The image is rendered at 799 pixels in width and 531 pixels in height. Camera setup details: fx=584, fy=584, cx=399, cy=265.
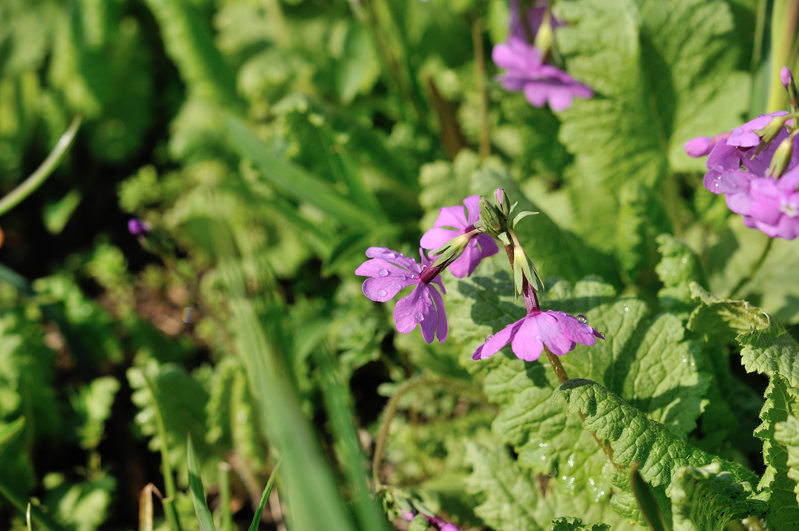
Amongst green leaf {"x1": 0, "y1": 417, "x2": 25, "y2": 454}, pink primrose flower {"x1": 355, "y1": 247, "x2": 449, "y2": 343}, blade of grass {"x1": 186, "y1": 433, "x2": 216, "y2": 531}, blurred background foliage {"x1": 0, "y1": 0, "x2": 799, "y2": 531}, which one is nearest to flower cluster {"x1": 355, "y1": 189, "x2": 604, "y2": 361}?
pink primrose flower {"x1": 355, "y1": 247, "x2": 449, "y2": 343}

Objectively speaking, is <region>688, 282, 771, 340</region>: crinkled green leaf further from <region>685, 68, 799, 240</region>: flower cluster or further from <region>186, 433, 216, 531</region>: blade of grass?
<region>186, 433, 216, 531</region>: blade of grass

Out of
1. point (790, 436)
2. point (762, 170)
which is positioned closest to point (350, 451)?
point (790, 436)

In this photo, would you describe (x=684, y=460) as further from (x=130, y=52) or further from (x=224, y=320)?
(x=130, y=52)

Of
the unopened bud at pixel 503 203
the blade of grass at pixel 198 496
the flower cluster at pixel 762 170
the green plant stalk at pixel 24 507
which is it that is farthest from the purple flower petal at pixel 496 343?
the green plant stalk at pixel 24 507

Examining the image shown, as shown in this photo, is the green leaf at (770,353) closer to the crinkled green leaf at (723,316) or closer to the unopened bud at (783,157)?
the crinkled green leaf at (723,316)

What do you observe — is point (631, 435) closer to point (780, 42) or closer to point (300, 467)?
point (300, 467)

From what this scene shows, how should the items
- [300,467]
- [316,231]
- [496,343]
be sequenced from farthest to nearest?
[316,231] → [496,343] → [300,467]
